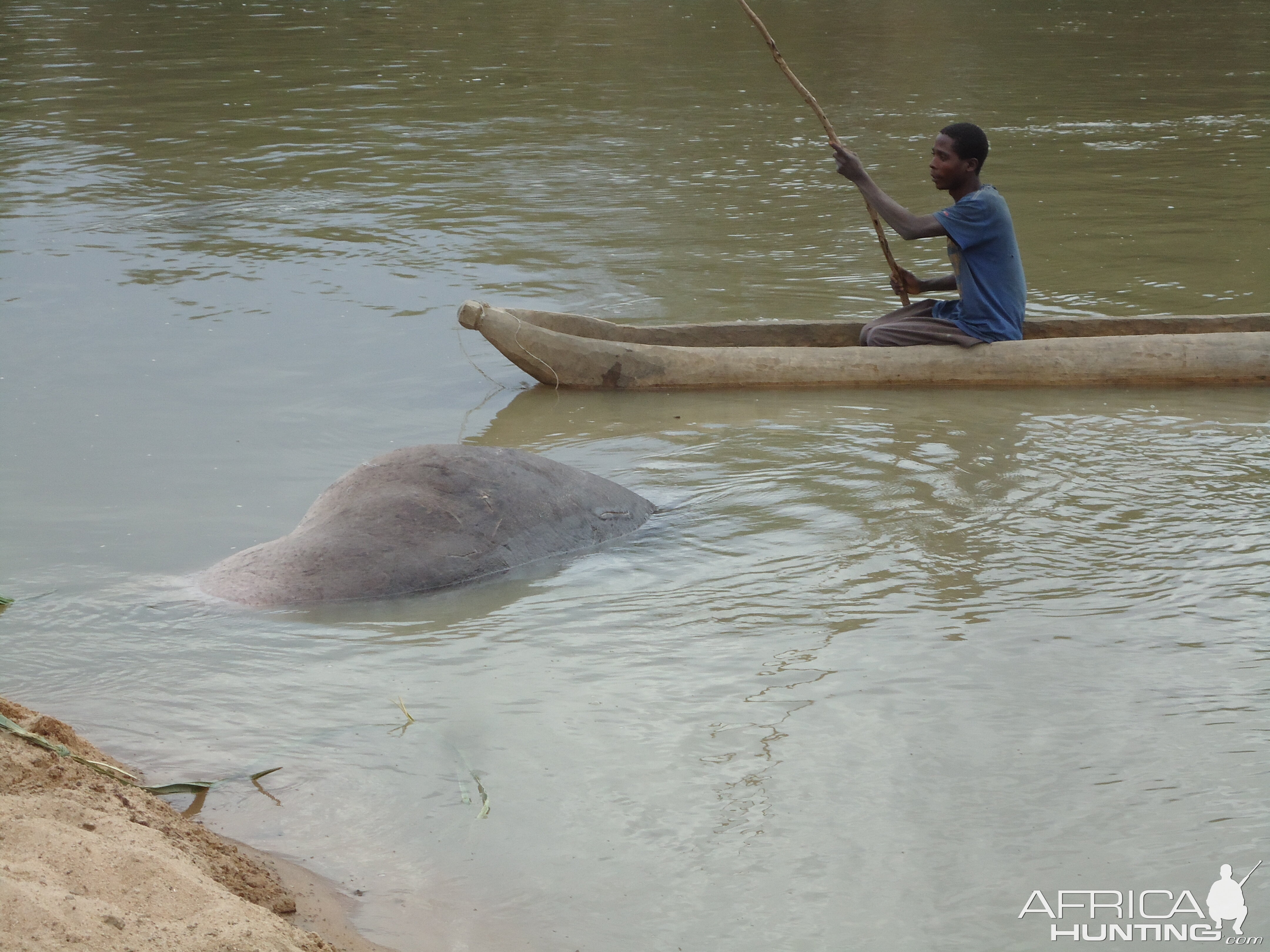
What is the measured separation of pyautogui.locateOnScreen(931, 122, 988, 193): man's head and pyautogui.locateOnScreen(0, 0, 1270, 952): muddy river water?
107cm

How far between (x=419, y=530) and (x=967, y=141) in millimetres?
3515

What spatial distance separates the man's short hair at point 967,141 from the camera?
258 inches

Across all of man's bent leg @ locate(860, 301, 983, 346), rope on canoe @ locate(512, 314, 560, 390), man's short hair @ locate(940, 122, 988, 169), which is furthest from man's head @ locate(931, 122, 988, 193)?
rope on canoe @ locate(512, 314, 560, 390)

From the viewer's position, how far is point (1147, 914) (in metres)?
3.00

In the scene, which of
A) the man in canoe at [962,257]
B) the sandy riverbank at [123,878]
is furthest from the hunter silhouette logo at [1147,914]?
the man in canoe at [962,257]

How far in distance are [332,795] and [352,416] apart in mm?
3447

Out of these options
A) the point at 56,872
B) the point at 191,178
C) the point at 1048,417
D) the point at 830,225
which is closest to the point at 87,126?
the point at 191,178

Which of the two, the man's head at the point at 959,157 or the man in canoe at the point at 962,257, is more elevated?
the man's head at the point at 959,157

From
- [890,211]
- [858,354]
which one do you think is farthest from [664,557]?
[890,211]

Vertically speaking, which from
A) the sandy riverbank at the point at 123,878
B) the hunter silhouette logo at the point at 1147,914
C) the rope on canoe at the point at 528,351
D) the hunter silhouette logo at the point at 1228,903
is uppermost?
the rope on canoe at the point at 528,351

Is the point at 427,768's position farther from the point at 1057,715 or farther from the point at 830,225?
the point at 830,225

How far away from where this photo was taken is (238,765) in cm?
360

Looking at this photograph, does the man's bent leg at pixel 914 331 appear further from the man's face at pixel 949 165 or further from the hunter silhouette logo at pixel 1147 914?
the hunter silhouette logo at pixel 1147 914

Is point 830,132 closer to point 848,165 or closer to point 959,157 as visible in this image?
point 848,165
